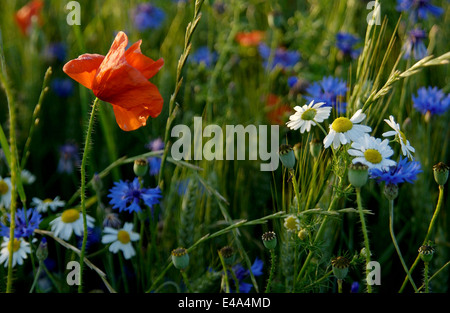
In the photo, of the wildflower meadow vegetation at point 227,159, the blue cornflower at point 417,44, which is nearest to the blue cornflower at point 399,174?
the wildflower meadow vegetation at point 227,159

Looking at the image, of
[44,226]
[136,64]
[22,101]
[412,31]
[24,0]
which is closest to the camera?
[136,64]

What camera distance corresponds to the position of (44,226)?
0.88 metres

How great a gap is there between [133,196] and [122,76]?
270 millimetres

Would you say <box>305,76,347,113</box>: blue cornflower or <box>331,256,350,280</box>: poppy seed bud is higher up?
<box>305,76,347,113</box>: blue cornflower

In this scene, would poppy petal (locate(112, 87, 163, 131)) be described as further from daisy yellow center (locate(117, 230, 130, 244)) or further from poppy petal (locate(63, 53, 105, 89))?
daisy yellow center (locate(117, 230, 130, 244))

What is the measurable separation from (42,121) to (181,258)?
93 cm

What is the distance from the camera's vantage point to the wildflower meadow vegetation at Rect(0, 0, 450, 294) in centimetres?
69

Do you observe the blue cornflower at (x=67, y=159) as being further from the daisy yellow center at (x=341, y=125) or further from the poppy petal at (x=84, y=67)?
the daisy yellow center at (x=341, y=125)

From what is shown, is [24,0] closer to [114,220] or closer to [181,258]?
[114,220]

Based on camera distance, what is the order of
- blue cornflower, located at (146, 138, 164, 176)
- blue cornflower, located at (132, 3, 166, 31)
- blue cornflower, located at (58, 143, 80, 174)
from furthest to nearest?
1. blue cornflower, located at (132, 3, 166, 31)
2. blue cornflower, located at (58, 143, 80, 174)
3. blue cornflower, located at (146, 138, 164, 176)

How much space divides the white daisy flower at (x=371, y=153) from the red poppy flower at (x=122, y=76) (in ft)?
0.88

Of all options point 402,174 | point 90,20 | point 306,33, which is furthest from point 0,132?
point 90,20

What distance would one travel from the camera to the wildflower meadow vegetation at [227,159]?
694 mm

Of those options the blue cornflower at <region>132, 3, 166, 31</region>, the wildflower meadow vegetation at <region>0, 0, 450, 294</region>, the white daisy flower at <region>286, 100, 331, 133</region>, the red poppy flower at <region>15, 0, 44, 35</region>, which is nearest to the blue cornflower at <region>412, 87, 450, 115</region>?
the wildflower meadow vegetation at <region>0, 0, 450, 294</region>
